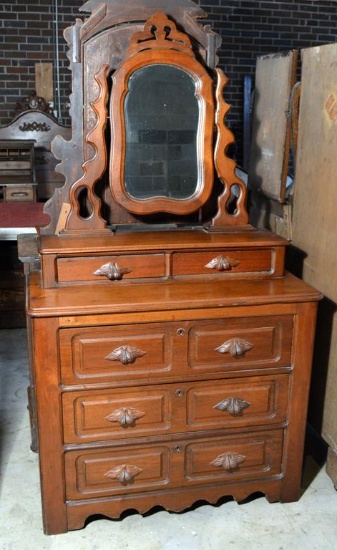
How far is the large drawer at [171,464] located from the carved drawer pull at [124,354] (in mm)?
340

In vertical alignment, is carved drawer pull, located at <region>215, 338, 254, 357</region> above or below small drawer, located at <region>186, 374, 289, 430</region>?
above

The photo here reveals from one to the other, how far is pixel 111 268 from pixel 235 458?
2.74ft

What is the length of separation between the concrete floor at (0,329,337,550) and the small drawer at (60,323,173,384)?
0.59 meters

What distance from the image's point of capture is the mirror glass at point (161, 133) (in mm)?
2191

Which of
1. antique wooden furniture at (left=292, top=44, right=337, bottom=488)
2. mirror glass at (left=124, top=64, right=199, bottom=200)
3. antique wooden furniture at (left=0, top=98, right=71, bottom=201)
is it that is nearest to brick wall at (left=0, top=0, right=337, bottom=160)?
antique wooden furniture at (left=0, top=98, right=71, bottom=201)

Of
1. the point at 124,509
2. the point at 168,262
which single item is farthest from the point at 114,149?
the point at 124,509

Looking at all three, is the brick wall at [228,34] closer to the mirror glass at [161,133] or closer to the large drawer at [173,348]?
the mirror glass at [161,133]

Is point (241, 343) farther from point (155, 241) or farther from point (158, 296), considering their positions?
point (155, 241)

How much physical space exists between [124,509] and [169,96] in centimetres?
151

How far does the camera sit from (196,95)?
7.32 feet

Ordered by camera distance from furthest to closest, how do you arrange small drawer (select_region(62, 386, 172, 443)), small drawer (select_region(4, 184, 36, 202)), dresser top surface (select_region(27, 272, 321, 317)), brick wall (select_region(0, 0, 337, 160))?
1. brick wall (select_region(0, 0, 337, 160))
2. small drawer (select_region(4, 184, 36, 202))
3. small drawer (select_region(62, 386, 172, 443))
4. dresser top surface (select_region(27, 272, 321, 317))

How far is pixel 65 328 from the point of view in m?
1.95

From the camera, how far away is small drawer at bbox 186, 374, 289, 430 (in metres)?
2.13

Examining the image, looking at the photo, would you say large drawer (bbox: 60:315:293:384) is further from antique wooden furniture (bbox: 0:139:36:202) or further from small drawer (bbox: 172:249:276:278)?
antique wooden furniture (bbox: 0:139:36:202)
